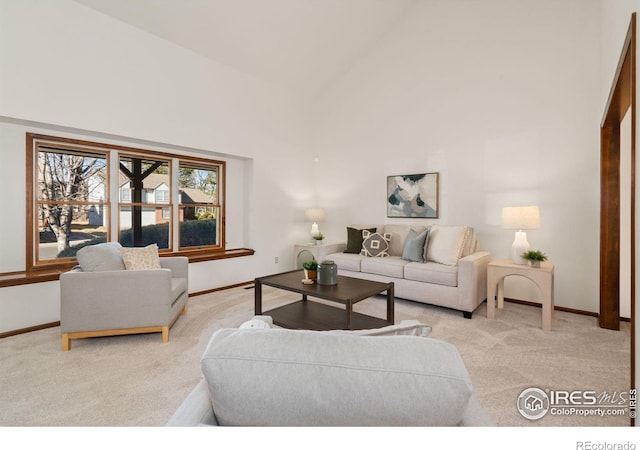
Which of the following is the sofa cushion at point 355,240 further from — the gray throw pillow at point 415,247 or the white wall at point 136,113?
the white wall at point 136,113

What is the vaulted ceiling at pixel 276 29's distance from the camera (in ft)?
11.9

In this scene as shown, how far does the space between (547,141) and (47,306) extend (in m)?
5.72

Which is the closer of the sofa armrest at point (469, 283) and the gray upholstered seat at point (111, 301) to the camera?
the gray upholstered seat at point (111, 301)

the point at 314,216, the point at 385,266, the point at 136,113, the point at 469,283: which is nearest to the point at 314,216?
the point at 314,216

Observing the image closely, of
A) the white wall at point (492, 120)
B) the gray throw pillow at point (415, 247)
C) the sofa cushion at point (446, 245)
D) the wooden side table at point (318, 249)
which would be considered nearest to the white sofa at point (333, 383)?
the sofa cushion at point (446, 245)

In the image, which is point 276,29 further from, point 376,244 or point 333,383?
point 333,383

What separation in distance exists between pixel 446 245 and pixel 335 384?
3535 mm

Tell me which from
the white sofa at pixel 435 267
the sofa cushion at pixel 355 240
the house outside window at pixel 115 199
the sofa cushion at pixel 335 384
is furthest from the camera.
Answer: the sofa cushion at pixel 355 240

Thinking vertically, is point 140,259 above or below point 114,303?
above

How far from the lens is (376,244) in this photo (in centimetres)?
456

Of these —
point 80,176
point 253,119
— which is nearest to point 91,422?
point 80,176

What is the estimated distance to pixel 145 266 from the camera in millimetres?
3059

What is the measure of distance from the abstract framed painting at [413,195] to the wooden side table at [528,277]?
1.38m
